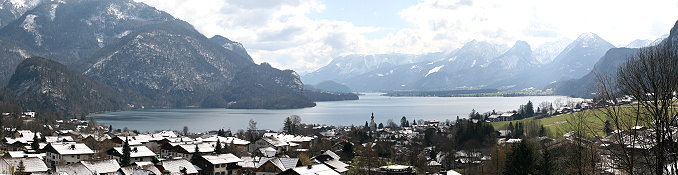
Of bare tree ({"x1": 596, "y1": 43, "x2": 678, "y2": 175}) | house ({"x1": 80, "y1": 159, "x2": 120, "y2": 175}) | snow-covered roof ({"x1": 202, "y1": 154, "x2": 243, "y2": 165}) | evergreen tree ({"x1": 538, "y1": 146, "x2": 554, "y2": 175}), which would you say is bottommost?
snow-covered roof ({"x1": 202, "y1": 154, "x2": 243, "y2": 165})

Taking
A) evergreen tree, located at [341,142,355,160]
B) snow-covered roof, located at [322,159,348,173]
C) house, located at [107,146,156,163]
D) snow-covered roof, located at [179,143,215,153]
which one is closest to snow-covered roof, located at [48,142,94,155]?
house, located at [107,146,156,163]

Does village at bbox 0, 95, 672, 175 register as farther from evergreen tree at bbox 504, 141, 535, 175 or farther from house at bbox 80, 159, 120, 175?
evergreen tree at bbox 504, 141, 535, 175

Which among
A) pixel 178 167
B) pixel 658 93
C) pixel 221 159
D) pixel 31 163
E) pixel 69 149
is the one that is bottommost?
pixel 178 167

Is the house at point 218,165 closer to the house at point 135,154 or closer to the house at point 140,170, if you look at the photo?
the house at point 135,154

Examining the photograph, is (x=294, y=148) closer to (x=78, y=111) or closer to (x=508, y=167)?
(x=508, y=167)

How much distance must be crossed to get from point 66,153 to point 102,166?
375 inches

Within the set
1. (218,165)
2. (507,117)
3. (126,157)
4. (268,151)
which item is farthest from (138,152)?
(507,117)

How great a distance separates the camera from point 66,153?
4362cm

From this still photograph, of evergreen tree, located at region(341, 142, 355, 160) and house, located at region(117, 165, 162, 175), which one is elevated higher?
house, located at region(117, 165, 162, 175)

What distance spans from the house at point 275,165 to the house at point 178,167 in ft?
14.5

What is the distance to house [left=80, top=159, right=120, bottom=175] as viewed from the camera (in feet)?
116

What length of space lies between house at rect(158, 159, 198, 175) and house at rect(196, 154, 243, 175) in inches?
83.0

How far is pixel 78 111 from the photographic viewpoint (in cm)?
17638

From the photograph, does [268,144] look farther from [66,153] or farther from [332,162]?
[66,153]
